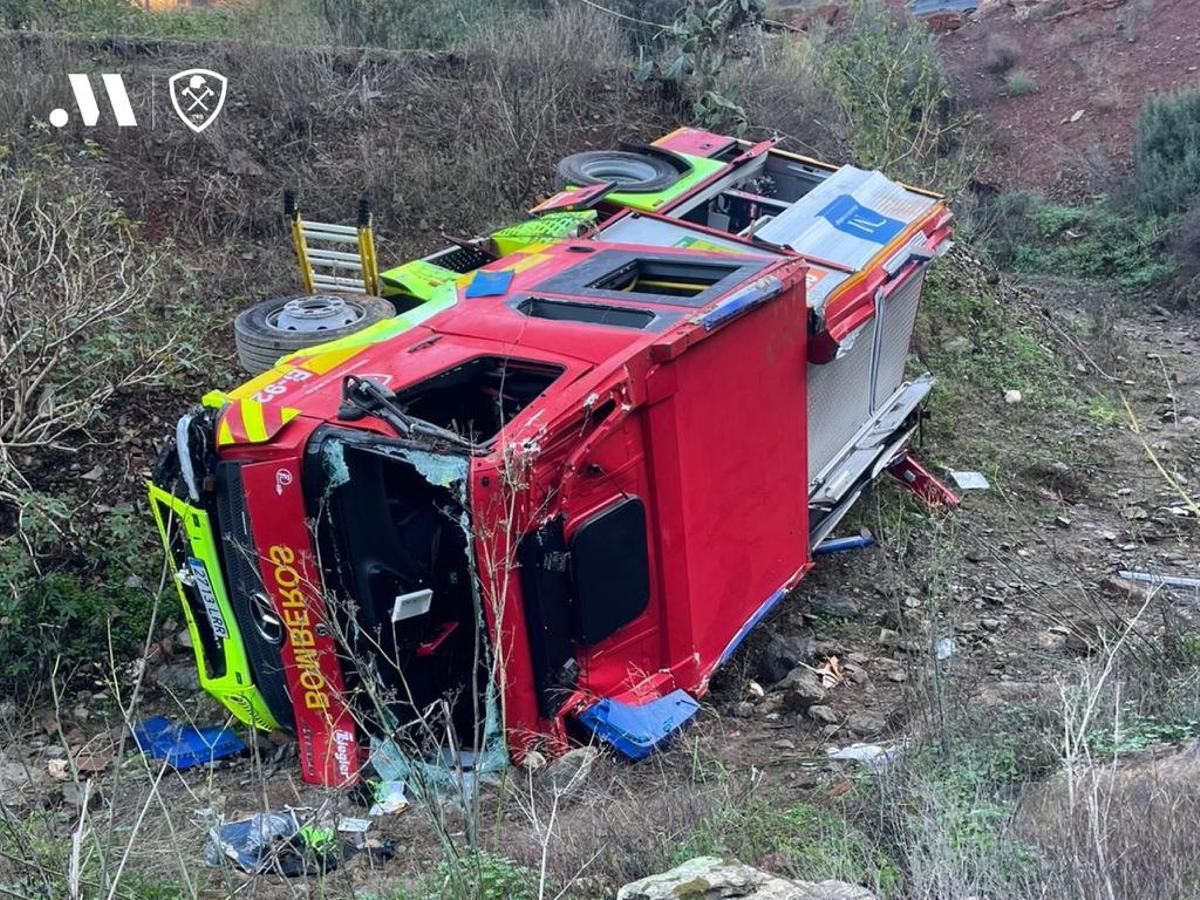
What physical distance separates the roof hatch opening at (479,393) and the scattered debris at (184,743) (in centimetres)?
142

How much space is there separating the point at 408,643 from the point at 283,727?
2.32 ft

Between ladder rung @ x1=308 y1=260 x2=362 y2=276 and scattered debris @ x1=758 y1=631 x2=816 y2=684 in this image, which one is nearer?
scattered debris @ x1=758 y1=631 x2=816 y2=684

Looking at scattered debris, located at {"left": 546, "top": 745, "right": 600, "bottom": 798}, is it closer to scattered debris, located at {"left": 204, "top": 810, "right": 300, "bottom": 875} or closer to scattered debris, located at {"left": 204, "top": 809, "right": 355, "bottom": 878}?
scattered debris, located at {"left": 204, "top": 809, "right": 355, "bottom": 878}

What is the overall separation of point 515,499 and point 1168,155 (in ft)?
44.5

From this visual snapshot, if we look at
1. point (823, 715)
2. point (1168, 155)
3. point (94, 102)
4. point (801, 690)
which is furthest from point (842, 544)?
point (1168, 155)

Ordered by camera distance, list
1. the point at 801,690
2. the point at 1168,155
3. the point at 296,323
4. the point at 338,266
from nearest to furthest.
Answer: the point at 801,690
the point at 296,323
the point at 338,266
the point at 1168,155

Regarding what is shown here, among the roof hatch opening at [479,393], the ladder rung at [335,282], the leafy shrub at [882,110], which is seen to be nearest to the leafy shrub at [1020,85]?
the leafy shrub at [882,110]

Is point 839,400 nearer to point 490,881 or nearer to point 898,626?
point 898,626

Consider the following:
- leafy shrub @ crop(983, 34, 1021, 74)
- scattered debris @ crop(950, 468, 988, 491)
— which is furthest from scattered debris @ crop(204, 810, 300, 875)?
leafy shrub @ crop(983, 34, 1021, 74)

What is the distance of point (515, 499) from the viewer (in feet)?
11.8

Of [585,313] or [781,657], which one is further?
[781,657]

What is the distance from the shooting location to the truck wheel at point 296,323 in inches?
187

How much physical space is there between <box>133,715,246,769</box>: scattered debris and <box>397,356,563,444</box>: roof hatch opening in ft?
4.65

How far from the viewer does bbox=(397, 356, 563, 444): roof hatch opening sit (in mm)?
4105
